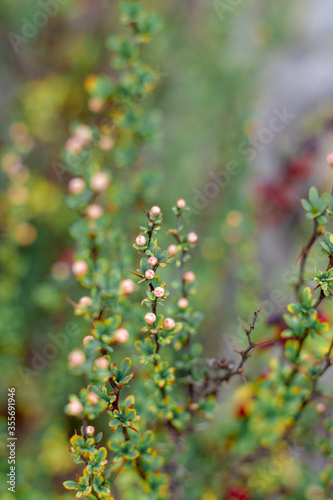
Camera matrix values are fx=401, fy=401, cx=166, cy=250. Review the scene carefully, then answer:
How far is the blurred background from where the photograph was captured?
7.41 feet

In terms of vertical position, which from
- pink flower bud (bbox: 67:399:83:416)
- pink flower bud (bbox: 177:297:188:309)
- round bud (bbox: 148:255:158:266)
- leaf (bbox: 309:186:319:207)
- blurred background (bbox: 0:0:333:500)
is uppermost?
blurred background (bbox: 0:0:333:500)

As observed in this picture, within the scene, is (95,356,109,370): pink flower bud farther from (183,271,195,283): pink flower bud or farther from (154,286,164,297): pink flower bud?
(183,271,195,283): pink flower bud

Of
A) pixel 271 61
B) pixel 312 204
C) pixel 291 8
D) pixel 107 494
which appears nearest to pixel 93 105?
pixel 312 204

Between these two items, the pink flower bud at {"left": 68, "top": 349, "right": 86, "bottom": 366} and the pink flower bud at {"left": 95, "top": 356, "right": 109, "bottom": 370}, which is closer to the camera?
the pink flower bud at {"left": 95, "top": 356, "right": 109, "bottom": 370}

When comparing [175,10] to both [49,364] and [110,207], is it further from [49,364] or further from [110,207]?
[49,364]

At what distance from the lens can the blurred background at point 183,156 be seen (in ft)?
7.41

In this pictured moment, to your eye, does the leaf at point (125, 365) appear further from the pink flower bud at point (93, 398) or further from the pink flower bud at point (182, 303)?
the pink flower bud at point (182, 303)

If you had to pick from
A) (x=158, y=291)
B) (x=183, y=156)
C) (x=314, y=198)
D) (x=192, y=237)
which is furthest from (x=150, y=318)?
(x=183, y=156)

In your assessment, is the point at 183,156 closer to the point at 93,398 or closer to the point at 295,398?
the point at 295,398

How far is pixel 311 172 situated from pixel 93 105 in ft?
4.98

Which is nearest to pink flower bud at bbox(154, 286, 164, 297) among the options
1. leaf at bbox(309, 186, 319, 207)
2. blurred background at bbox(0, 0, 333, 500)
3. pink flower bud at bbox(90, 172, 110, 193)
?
leaf at bbox(309, 186, 319, 207)

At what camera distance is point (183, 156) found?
9.71 feet

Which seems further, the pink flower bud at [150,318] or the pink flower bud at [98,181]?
the pink flower bud at [98,181]

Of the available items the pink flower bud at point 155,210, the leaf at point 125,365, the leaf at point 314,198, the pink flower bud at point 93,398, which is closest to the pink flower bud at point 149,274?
the pink flower bud at point 155,210
